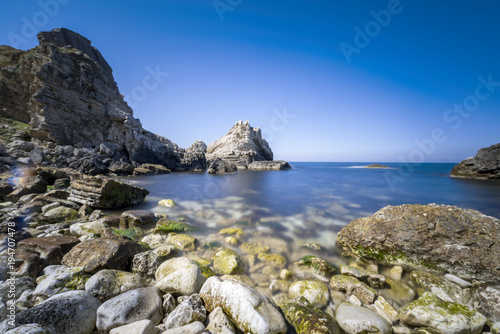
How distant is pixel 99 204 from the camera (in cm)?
925

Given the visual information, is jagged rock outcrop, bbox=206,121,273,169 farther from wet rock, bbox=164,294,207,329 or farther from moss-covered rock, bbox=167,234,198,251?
wet rock, bbox=164,294,207,329

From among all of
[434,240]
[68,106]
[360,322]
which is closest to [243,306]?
[360,322]

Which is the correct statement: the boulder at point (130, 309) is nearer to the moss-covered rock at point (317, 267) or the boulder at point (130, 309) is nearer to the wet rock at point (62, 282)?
the wet rock at point (62, 282)

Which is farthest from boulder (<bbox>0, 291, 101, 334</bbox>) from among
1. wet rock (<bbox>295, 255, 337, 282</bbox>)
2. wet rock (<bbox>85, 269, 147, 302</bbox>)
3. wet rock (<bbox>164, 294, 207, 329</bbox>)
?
wet rock (<bbox>295, 255, 337, 282</bbox>)

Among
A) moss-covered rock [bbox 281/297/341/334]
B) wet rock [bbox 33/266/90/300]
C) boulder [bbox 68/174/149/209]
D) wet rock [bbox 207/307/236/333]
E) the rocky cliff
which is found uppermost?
the rocky cliff

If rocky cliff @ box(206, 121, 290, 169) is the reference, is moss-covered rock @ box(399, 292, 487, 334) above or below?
below

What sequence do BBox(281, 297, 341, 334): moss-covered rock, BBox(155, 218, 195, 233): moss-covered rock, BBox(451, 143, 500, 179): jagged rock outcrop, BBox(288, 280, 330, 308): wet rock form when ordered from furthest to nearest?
BBox(451, 143, 500, 179): jagged rock outcrop
BBox(155, 218, 195, 233): moss-covered rock
BBox(288, 280, 330, 308): wet rock
BBox(281, 297, 341, 334): moss-covered rock

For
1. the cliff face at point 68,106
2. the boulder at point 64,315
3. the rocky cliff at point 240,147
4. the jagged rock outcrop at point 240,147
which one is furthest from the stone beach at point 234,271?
the jagged rock outcrop at point 240,147

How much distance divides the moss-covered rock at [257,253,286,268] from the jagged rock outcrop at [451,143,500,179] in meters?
43.5

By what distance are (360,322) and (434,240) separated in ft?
12.5

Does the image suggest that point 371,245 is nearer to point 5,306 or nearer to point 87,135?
point 5,306

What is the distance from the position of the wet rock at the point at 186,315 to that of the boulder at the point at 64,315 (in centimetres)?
120

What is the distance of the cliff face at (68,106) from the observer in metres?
31.6

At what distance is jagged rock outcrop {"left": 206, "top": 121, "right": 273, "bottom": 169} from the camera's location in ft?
200
